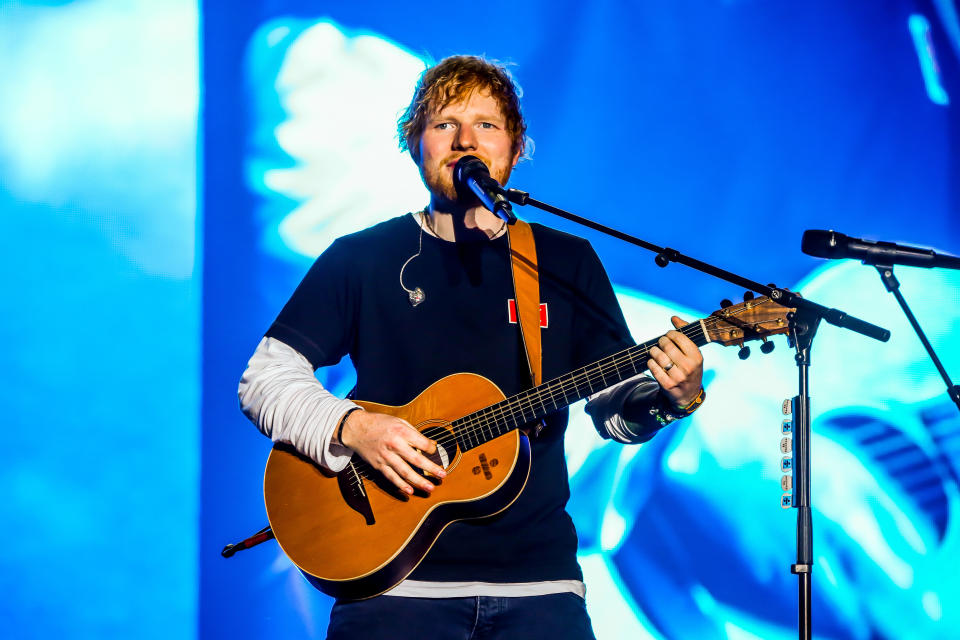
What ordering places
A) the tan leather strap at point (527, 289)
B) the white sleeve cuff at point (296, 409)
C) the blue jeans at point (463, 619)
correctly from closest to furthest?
1. the blue jeans at point (463, 619)
2. the white sleeve cuff at point (296, 409)
3. the tan leather strap at point (527, 289)

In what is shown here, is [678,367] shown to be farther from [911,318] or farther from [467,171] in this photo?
[467,171]

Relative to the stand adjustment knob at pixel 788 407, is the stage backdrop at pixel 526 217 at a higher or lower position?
higher

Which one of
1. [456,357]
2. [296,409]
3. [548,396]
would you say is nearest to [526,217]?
[456,357]

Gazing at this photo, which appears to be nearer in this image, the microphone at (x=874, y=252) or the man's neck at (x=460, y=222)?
the microphone at (x=874, y=252)

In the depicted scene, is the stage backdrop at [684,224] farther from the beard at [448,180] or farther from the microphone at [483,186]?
the microphone at [483,186]

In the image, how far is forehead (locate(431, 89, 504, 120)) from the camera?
264 centimetres

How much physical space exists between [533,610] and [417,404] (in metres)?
0.64

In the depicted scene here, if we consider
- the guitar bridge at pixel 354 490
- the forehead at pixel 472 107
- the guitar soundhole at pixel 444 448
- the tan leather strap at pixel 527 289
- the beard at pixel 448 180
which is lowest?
the guitar bridge at pixel 354 490

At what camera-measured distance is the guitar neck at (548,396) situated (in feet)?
7.30

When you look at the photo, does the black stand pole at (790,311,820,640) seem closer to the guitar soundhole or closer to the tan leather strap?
the tan leather strap

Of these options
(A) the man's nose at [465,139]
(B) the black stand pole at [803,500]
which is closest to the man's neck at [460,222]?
(A) the man's nose at [465,139]

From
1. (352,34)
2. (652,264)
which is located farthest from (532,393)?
(352,34)

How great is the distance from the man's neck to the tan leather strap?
67 millimetres

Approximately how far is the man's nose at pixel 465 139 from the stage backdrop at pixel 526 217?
64 centimetres
